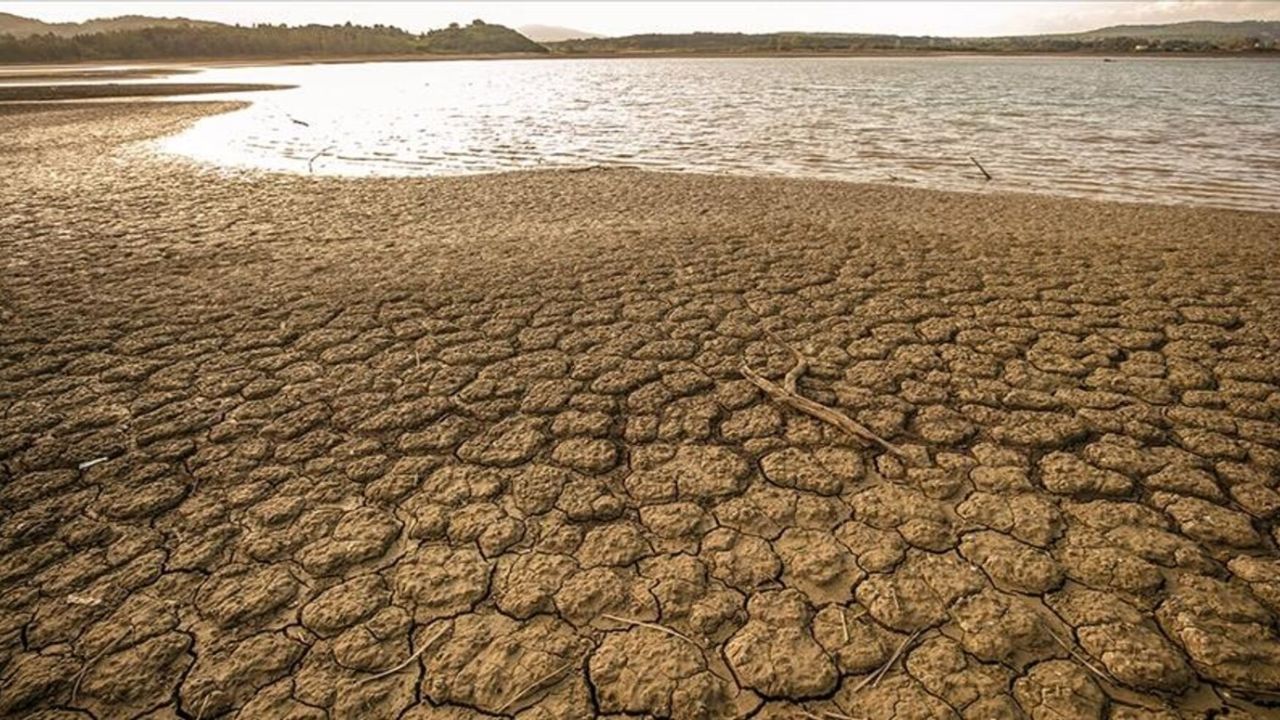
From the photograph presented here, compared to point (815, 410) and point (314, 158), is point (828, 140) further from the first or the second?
point (815, 410)

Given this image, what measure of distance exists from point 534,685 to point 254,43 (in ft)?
341

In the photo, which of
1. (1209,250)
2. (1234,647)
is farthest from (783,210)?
(1234,647)

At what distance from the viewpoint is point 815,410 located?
313cm

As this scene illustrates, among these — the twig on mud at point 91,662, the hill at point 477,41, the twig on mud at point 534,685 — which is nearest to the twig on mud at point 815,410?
the twig on mud at point 534,685

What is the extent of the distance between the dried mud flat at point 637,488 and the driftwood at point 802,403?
0.05 meters

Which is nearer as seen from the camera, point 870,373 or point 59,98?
point 870,373

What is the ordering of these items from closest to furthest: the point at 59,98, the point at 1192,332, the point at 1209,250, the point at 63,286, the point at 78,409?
the point at 78,409 → the point at 1192,332 → the point at 63,286 → the point at 1209,250 → the point at 59,98

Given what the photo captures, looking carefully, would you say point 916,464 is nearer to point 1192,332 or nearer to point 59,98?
point 1192,332

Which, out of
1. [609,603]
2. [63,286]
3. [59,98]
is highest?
[59,98]

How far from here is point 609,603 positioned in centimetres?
206

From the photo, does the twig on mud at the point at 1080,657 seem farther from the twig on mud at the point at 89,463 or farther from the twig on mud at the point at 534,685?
the twig on mud at the point at 89,463

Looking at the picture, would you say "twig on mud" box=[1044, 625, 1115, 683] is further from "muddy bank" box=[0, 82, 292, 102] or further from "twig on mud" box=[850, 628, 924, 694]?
"muddy bank" box=[0, 82, 292, 102]

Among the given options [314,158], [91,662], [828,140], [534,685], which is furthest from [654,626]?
[828,140]

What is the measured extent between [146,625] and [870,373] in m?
3.48
